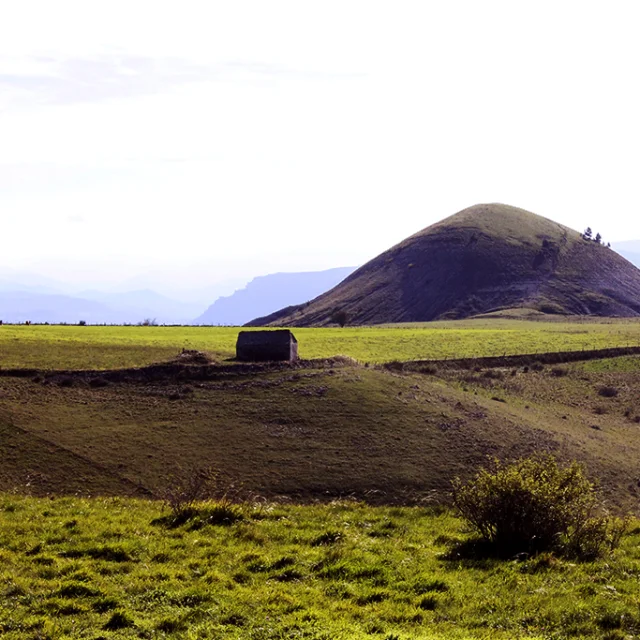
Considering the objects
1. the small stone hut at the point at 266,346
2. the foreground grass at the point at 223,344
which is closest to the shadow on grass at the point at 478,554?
the small stone hut at the point at 266,346

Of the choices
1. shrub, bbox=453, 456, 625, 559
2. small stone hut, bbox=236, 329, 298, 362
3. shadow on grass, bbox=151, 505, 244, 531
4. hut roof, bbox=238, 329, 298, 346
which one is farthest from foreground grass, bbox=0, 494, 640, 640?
hut roof, bbox=238, 329, 298, 346

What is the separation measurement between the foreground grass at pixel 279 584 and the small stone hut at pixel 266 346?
28295 mm

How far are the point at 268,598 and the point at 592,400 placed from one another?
4519 cm

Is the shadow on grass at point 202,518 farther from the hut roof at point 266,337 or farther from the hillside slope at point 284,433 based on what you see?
the hut roof at point 266,337

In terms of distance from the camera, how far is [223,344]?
6450cm

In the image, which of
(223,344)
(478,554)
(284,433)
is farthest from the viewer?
(223,344)

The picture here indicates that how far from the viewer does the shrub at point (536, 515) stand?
1503 cm

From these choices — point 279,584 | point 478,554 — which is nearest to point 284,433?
point 478,554

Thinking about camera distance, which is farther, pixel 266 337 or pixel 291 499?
pixel 266 337

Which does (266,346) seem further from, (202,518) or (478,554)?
(478,554)

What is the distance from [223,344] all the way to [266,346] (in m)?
18.5

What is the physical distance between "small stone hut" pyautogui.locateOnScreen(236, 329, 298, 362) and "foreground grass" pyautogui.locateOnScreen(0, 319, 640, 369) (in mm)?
2360

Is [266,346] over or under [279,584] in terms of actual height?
over

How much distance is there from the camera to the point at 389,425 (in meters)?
33.5
